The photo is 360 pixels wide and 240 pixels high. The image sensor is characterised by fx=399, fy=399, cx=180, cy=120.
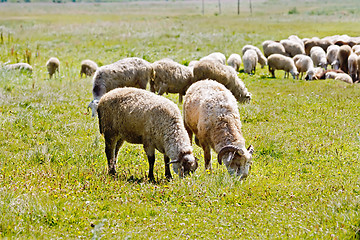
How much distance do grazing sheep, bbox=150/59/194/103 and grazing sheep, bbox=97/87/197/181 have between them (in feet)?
19.5

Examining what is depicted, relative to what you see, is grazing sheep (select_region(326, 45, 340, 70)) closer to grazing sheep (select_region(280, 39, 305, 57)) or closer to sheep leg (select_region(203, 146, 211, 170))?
grazing sheep (select_region(280, 39, 305, 57))

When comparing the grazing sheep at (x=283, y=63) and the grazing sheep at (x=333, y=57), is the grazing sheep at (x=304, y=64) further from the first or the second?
the grazing sheep at (x=333, y=57)

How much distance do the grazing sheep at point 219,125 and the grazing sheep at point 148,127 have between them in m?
0.59

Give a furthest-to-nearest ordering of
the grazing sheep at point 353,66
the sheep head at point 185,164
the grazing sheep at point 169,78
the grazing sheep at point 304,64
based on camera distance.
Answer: the grazing sheep at point 304,64, the grazing sheep at point 353,66, the grazing sheep at point 169,78, the sheep head at point 185,164

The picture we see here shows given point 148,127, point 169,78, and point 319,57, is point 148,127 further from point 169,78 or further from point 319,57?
point 319,57

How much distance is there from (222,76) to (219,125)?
21.6 ft

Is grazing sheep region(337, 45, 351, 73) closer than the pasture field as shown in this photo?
No

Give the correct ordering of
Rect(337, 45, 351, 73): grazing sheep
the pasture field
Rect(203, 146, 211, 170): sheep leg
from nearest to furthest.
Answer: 1. the pasture field
2. Rect(203, 146, 211, 170): sheep leg
3. Rect(337, 45, 351, 73): grazing sheep

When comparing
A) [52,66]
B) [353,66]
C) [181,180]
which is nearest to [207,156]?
[181,180]

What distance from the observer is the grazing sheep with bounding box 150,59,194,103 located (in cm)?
1432

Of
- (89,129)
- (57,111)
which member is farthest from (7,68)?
(89,129)

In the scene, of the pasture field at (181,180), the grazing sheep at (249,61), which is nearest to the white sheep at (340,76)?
the pasture field at (181,180)

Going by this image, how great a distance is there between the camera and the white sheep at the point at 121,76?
13039 mm

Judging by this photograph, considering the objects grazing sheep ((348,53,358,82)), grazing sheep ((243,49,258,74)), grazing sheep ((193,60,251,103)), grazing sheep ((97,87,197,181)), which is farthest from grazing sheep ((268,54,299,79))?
grazing sheep ((97,87,197,181))
